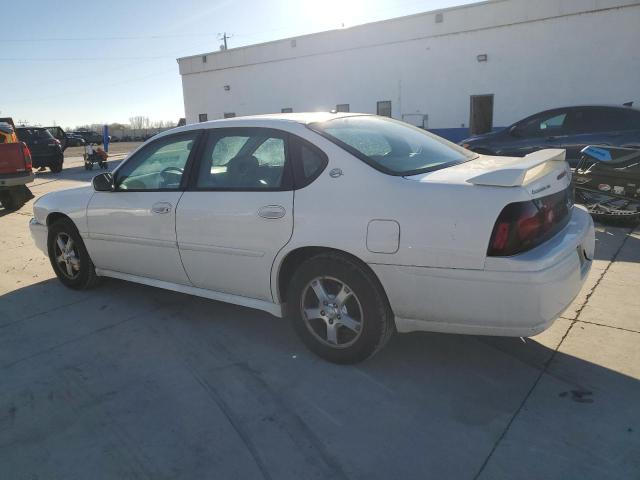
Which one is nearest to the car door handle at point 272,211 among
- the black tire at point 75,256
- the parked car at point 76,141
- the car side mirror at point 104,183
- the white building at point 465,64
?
the car side mirror at point 104,183

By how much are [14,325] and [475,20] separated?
15444mm

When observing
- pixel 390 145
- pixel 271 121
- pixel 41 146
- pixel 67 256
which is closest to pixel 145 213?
pixel 271 121

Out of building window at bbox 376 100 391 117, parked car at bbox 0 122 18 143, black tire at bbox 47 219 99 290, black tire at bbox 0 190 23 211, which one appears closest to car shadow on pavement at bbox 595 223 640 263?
black tire at bbox 47 219 99 290

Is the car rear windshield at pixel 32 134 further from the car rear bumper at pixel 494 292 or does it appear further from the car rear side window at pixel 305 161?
the car rear bumper at pixel 494 292

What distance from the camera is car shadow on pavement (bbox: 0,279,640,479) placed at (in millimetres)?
2295

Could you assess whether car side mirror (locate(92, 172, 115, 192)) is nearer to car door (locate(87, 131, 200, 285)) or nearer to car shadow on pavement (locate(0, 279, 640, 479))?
car door (locate(87, 131, 200, 285))

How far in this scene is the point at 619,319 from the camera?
3.57 metres

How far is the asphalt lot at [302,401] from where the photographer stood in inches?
90.4

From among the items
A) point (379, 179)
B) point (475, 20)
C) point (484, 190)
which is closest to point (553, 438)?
point (484, 190)

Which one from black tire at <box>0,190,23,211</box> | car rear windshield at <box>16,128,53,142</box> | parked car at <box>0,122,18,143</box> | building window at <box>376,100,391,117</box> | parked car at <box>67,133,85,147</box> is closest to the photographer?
black tire at <box>0,190,23,211</box>

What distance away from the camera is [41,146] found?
17.4 m

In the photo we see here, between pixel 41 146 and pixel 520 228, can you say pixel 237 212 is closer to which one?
pixel 520 228

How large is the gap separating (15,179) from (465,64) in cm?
1304

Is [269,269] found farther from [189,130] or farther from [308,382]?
[189,130]
